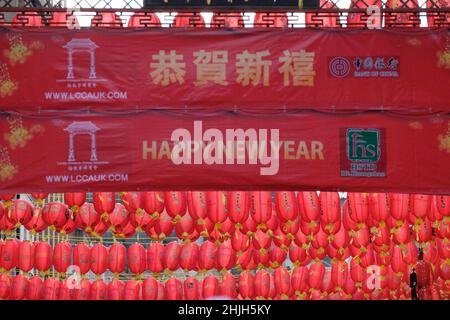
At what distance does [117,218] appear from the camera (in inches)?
438

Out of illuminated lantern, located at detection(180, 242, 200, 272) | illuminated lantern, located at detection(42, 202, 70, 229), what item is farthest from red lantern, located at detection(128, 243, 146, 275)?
illuminated lantern, located at detection(42, 202, 70, 229)

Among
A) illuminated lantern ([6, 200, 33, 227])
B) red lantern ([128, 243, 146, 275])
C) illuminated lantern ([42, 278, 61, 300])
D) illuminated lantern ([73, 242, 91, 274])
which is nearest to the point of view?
illuminated lantern ([6, 200, 33, 227])

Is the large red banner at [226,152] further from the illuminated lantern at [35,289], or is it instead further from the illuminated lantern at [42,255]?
the illuminated lantern at [35,289]

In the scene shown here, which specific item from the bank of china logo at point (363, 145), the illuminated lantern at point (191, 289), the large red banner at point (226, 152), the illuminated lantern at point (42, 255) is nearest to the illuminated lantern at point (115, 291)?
the illuminated lantern at point (191, 289)

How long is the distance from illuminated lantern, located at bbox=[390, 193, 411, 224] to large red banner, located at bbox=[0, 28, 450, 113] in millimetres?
2564

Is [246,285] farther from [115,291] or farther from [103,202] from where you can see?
[103,202]

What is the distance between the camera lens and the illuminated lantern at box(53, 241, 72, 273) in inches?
471

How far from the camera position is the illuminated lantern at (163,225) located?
449 inches

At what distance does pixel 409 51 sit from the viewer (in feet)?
26.3

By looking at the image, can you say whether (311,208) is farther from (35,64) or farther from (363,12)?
(35,64)

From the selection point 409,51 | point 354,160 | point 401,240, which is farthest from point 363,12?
point 401,240

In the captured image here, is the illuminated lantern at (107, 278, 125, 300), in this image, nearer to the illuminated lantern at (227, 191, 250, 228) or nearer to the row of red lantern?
the row of red lantern

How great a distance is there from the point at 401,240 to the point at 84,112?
227 inches

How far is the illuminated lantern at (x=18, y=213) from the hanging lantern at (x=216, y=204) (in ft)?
7.45
